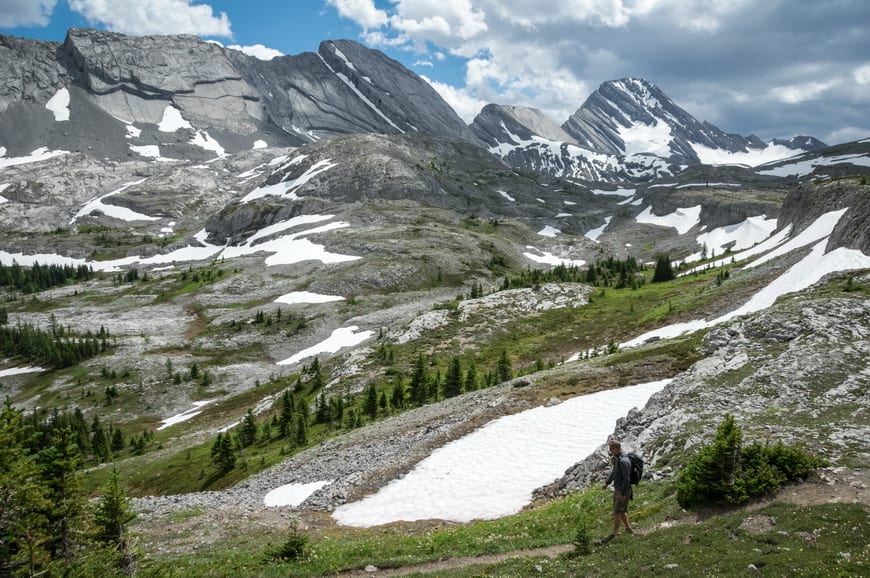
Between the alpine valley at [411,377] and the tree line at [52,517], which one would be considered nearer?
the tree line at [52,517]

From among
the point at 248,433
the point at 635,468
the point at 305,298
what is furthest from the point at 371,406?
the point at 305,298

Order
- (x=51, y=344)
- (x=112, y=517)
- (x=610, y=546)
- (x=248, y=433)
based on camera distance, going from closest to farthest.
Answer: (x=610, y=546) < (x=112, y=517) < (x=248, y=433) < (x=51, y=344)

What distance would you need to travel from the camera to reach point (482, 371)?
73062 mm

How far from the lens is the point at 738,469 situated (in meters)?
14.6

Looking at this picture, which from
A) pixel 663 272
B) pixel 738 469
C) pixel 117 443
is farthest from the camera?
pixel 663 272

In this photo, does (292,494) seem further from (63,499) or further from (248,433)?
(248,433)

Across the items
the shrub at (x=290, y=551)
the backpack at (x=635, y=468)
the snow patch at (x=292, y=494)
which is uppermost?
the backpack at (x=635, y=468)

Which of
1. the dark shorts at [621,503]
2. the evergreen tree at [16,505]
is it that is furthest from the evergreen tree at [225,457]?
the dark shorts at [621,503]

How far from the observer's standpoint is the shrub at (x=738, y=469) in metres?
14.2

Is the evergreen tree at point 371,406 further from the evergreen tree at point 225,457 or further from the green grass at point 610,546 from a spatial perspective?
the green grass at point 610,546

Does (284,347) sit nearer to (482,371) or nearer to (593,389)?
(482,371)

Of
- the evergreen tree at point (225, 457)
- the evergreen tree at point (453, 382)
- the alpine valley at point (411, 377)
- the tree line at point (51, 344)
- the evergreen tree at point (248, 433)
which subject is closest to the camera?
the alpine valley at point (411, 377)

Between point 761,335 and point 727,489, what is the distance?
18730 millimetres

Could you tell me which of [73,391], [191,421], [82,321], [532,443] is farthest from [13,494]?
[82,321]
